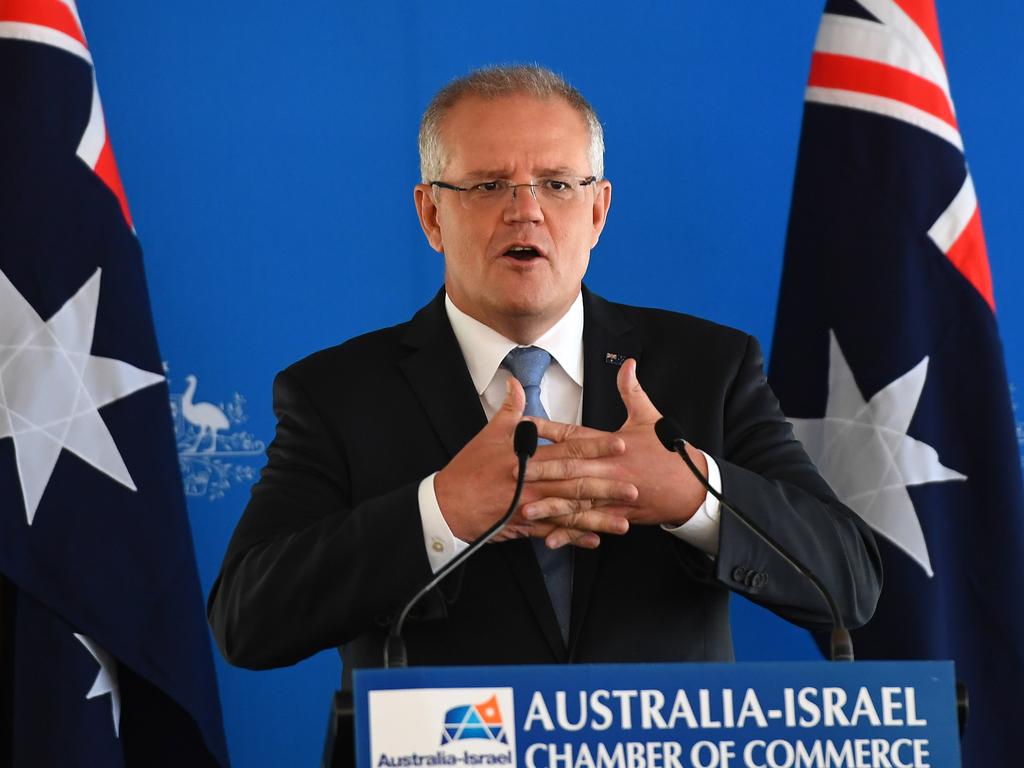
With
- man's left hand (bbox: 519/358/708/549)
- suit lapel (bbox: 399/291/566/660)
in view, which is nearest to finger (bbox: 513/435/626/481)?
man's left hand (bbox: 519/358/708/549)

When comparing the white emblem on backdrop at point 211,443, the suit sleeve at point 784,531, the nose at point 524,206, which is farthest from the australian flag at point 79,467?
the suit sleeve at point 784,531

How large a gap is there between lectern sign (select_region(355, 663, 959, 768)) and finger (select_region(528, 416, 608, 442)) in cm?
46

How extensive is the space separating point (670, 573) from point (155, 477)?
1.19 m

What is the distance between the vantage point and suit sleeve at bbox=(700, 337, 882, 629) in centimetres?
161

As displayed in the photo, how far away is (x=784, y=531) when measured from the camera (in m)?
1.65

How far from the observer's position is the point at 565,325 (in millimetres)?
2004

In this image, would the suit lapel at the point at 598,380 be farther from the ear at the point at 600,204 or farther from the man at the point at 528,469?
the ear at the point at 600,204

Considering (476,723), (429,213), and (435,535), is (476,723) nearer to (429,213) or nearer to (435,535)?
(435,535)

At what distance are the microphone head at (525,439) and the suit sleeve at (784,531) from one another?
280 mm

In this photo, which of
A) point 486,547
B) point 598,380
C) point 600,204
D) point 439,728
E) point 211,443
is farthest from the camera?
point 211,443

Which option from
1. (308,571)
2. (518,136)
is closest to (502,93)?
(518,136)

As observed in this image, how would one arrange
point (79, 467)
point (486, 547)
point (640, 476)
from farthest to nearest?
point (79, 467) → point (486, 547) → point (640, 476)

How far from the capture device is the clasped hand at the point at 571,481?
157 centimetres

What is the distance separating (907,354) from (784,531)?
45.5 inches
